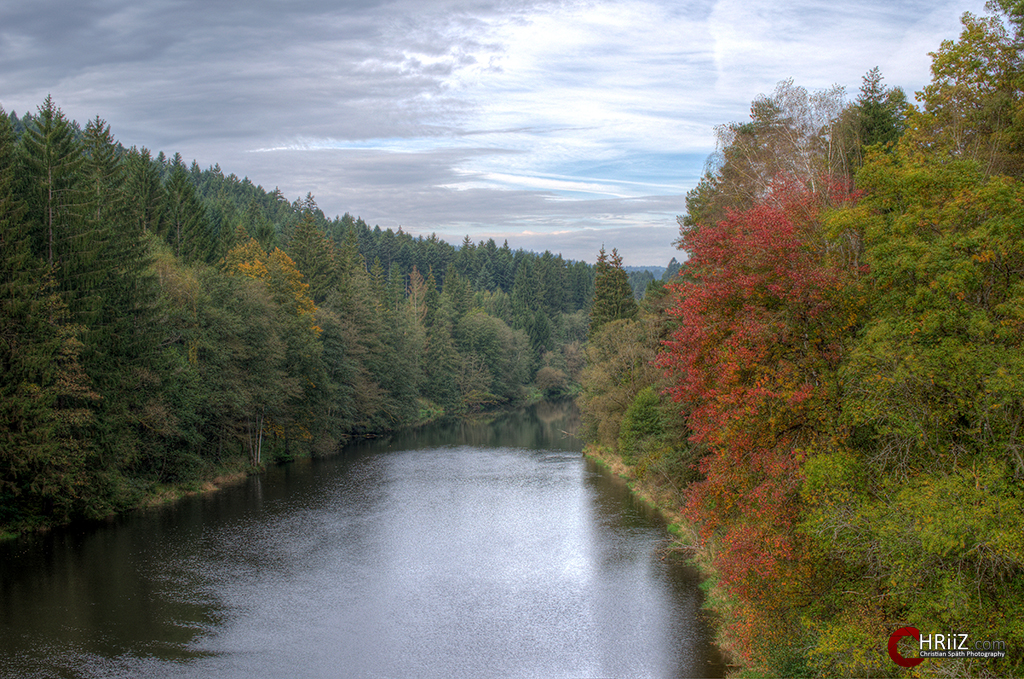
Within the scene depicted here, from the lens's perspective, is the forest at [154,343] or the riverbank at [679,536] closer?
the riverbank at [679,536]

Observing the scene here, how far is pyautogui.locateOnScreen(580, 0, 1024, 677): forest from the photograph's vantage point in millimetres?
10047

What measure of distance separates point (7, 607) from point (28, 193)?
55.4ft

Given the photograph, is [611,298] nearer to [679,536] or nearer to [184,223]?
[679,536]

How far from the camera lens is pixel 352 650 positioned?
722 inches

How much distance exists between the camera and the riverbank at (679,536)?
1903 cm

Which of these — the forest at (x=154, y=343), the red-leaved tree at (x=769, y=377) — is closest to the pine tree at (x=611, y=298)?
the forest at (x=154, y=343)

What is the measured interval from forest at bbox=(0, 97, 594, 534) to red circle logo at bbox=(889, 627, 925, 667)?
2780 cm

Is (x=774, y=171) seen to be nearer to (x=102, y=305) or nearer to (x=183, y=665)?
(x=183, y=665)

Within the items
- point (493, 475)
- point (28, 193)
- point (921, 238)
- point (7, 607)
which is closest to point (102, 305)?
point (28, 193)

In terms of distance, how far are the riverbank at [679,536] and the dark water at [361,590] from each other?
502 mm

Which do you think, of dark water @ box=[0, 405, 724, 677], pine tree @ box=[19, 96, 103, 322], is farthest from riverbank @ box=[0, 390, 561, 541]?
pine tree @ box=[19, 96, 103, 322]

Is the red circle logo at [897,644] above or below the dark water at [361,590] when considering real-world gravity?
above
